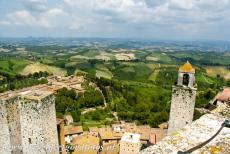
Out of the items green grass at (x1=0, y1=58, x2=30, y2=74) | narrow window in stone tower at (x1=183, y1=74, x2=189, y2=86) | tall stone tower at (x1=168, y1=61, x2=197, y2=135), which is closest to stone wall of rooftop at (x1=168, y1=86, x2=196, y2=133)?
tall stone tower at (x1=168, y1=61, x2=197, y2=135)

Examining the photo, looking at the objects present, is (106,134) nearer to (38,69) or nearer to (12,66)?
(38,69)

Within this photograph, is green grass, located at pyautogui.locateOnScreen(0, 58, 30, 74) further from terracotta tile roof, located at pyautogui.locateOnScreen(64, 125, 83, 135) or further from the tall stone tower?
the tall stone tower

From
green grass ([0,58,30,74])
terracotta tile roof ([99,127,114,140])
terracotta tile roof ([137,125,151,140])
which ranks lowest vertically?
terracotta tile roof ([99,127,114,140])

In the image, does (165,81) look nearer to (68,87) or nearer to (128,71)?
(128,71)

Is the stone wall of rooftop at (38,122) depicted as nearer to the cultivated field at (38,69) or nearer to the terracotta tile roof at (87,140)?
the terracotta tile roof at (87,140)

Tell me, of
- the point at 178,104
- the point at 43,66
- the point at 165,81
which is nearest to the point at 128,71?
the point at 165,81

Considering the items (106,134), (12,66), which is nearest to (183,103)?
(106,134)
